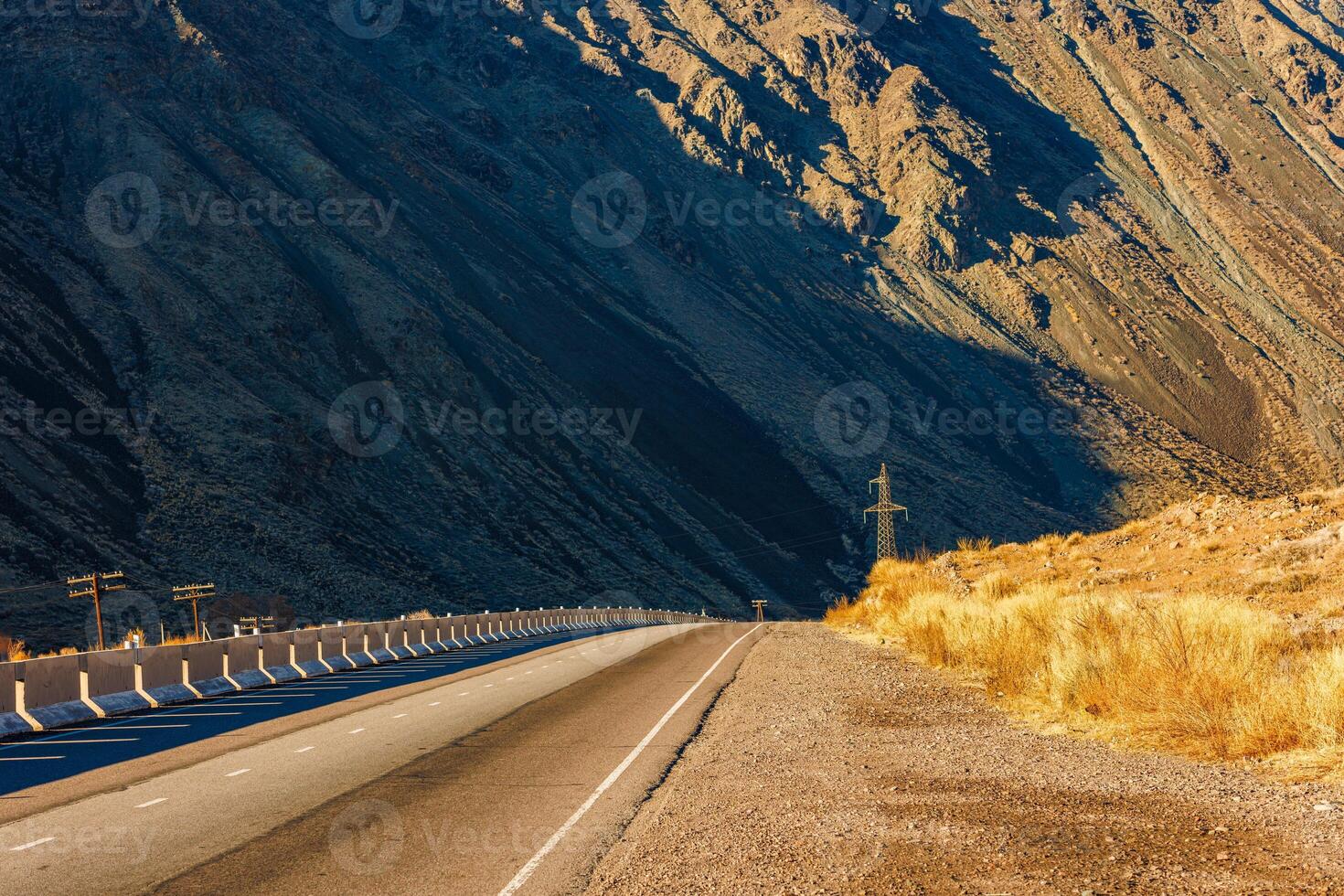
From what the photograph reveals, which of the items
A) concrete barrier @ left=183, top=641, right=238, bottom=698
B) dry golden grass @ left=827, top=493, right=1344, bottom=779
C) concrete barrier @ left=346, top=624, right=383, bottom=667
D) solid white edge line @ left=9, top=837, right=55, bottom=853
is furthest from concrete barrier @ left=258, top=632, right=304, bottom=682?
solid white edge line @ left=9, top=837, right=55, bottom=853

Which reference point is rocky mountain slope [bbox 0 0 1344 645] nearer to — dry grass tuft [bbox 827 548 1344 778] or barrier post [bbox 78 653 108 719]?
barrier post [bbox 78 653 108 719]

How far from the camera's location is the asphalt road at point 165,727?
41.2 feet

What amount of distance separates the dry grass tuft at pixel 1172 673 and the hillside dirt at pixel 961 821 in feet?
1.86

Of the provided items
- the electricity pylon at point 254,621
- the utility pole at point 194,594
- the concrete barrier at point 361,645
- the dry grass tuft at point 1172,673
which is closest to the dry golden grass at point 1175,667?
the dry grass tuft at point 1172,673

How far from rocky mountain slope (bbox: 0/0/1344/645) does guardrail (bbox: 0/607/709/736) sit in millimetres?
16555

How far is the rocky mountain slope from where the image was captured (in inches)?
2393

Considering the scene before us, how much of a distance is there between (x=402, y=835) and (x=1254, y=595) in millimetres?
16916

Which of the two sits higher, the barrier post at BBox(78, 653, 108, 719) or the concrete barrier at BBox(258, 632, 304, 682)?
the barrier post at BBox(78, 653, 108, 719)

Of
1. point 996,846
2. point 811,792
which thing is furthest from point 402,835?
point 996,846

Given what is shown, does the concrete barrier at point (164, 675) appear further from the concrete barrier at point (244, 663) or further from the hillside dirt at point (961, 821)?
the hillside dirt at point (961, 821)

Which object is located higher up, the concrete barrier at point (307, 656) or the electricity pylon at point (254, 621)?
the concrete barrier at point (307, 656)

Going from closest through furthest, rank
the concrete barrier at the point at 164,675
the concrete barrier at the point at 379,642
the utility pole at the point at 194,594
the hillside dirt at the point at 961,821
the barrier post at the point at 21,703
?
the hillside dirt at the point at 961,821 < the barrier post at the point at 21,703 < the concrete barrier at the point at 164,675 < the concrete barrier at the point at 379,642 < the utility pole at the point at 194,594

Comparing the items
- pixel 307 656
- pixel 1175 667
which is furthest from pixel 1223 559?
pixel 307 656

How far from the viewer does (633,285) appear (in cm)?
12150
